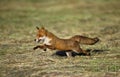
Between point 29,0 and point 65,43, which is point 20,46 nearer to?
point 65,43

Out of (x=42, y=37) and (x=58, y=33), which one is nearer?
(x=42, y=37)

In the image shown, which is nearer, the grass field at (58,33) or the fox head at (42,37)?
the grass field at (58,33)

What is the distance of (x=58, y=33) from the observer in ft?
63.6

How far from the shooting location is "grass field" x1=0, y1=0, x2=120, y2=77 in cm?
1194

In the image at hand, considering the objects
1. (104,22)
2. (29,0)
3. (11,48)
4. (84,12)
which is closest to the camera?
(11,48)

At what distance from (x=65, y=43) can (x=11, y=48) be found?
3.19m

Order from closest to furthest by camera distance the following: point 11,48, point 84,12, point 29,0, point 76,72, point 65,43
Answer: point 76,72
point 65,43
point 11,48
point 84,12
point 29,0

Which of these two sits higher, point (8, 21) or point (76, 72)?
point (8, 21)

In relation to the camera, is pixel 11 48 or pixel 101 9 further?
pixel 101 9

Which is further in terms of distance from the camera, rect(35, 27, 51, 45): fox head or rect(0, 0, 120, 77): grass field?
rect(35, 27, 51, 45): fox head

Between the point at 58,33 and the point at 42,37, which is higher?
the point at 42,37

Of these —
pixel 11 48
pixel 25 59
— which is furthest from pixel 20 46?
pixel 25 59

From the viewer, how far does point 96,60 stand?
42.7 feet

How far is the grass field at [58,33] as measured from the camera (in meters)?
11.9
